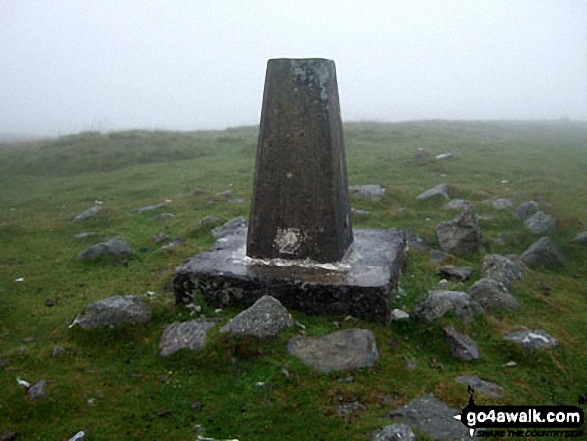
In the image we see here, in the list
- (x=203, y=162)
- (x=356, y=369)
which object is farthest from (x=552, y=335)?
(x=203, y=162)

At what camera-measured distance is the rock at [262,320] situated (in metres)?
6.24

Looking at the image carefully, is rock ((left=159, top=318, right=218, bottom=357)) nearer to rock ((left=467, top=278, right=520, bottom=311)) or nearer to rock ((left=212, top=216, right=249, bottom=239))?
rock ((left=212, top=216, right=249, bottom=239))

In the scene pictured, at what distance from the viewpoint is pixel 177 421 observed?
17.1ft

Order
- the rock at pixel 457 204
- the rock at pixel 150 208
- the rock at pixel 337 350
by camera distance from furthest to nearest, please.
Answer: the rock at pixel 150 208, the rock at pixel 457 204, the rock at pixel 337 350

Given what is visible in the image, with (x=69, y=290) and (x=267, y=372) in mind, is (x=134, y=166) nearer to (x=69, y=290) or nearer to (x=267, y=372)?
(x=69, y=290)

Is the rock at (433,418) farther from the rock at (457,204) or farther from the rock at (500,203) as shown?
the rock at (500,203)

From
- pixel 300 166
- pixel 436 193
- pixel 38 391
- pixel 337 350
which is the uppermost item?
pixel 300 166

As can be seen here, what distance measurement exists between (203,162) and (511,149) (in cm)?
1391

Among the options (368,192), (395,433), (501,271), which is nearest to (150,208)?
(368,192)

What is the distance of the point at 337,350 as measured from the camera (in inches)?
242

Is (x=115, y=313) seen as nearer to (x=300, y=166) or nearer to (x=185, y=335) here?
(x=185, y=335)

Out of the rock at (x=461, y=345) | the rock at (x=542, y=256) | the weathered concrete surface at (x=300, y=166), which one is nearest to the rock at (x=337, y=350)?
the rock at (x=461, y=345)

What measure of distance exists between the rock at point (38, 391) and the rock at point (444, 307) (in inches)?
171

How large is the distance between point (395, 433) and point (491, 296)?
145 inches
